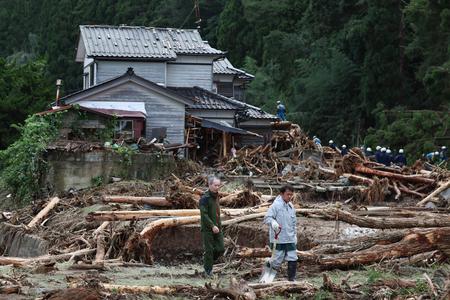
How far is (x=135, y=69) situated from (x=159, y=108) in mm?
3428

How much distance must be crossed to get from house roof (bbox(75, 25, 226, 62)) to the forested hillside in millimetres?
11886

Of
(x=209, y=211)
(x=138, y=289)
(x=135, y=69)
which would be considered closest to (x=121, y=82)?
(x=135, y=69)

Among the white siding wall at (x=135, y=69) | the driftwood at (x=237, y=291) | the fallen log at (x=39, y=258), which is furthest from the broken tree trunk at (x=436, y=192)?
the white siding wall at (x=135, y=69)

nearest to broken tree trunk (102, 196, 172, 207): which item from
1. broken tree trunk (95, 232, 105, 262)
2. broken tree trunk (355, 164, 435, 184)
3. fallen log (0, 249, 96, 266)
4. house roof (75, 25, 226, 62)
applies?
broken tree trunk (95, 232, 105, 262)

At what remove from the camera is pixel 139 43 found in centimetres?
2555

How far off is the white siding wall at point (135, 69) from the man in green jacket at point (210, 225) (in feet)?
56.1

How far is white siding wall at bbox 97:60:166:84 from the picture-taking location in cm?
2444

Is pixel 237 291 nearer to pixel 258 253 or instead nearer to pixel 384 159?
pixel 258 253

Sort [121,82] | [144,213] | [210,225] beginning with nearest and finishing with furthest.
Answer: [210,225]
[144,213]
[121,82]

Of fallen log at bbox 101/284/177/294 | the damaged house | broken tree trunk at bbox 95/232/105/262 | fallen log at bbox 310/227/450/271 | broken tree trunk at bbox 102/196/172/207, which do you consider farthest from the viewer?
the damaged house

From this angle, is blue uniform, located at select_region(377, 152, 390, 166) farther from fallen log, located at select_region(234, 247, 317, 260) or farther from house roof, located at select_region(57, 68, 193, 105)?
fallen log, located at select_region(234, 247, 317, 260)

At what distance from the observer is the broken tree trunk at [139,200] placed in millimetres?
13112

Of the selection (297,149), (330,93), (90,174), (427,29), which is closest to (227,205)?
(90,174)

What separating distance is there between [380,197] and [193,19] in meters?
42.8
